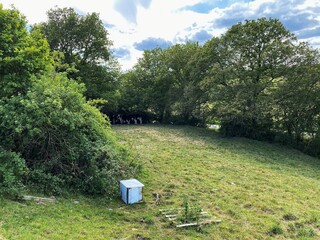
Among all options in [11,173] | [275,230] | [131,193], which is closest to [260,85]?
[275,230]

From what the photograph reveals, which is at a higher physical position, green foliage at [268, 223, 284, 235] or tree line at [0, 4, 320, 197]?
tree line at [0, 4, 320, 197]

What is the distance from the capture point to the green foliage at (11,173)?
506 centimetres

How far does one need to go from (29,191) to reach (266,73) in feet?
50.5

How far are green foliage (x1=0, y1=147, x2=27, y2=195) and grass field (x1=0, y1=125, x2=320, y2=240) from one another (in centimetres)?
31

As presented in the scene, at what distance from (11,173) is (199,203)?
13.3 feet

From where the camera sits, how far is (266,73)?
55.2ft

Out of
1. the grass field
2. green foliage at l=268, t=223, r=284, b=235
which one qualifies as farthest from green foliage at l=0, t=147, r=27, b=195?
green foliage at l=268, t=223, r=284, b=235

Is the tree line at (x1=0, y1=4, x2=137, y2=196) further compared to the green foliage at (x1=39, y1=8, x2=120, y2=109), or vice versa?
the green foliage at (x1=39, y1=8, x2=120, y2=109)

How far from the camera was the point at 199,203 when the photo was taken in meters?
6.19

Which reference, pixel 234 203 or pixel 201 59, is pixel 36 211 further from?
pixel 201 59

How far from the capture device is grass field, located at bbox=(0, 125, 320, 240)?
14.7ft

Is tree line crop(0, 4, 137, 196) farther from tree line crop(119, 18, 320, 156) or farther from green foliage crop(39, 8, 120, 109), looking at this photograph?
green foliage crop(39, 8, 120, 109)

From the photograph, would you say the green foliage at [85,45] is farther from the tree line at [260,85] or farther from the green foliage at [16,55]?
the green foliage at [16,55]

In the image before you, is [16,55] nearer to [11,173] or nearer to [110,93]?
[11,173]
